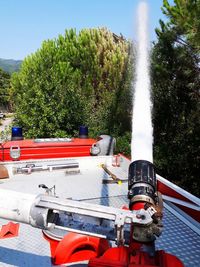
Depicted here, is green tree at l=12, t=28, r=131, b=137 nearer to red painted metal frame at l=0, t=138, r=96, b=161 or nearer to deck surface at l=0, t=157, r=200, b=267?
red painted metal frame at l=0, t=138, r=96, b=161

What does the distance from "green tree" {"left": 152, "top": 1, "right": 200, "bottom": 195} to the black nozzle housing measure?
7974 mm

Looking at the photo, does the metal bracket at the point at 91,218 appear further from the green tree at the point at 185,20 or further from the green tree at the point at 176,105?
the green tree at the point at 176,105

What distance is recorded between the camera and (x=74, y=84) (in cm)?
1334

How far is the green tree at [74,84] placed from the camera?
11914 mm

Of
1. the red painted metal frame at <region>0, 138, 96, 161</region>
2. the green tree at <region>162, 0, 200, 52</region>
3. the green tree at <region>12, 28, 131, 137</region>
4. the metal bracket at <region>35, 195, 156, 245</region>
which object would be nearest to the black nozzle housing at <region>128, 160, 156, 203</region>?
the metal bracket at <region>35, 195, 156, 245</region>

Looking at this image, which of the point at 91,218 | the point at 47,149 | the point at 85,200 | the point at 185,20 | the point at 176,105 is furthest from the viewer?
the point at 176,105

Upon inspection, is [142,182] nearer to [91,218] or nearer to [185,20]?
[91,218]

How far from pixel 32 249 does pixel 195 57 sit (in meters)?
8.48

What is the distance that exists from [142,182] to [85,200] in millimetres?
2406

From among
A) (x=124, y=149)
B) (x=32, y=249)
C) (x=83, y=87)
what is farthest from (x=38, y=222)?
(x=83, y=87)

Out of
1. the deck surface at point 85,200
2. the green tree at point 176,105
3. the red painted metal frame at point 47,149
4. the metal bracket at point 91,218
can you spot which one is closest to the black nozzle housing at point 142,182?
the metal bracket at point 91,218

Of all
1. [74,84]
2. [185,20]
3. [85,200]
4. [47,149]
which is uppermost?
[185,20]

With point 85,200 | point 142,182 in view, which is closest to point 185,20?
point 85,200

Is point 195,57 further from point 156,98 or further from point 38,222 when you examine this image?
point 38,222
